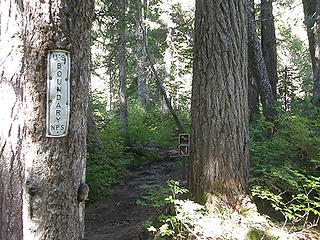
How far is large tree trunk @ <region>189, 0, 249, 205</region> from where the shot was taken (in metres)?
4.05

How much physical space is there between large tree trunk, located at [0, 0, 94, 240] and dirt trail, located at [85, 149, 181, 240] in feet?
9.80

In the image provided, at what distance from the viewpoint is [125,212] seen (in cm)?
643

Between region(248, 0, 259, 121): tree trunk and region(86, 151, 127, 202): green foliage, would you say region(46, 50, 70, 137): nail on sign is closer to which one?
region(86, 151, 127, 202): green foliage

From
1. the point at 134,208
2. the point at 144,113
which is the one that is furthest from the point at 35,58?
the point at 144,113

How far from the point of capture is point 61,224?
1.88 metres

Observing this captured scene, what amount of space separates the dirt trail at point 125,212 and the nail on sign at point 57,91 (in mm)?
3265

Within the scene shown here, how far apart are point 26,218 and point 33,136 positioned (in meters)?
0.51

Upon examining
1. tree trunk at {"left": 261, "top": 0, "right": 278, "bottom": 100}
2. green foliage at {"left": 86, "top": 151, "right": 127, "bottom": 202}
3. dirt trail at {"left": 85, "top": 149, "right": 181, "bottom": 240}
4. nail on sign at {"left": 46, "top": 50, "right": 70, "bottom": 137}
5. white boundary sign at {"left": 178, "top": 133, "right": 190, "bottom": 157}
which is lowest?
dirt trail at {"left": 85, "top": 149, "right": 181, "bottom": 240}

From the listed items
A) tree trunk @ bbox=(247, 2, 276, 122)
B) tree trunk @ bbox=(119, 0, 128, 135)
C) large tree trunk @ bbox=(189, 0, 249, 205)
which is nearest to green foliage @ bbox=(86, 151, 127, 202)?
tree trunk @ bbox=(119, 0, 128, 135)

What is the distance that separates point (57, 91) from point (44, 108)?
0.13 meters

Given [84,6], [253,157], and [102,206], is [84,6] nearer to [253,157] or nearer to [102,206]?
[253,157]

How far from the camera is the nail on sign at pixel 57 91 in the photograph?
1.81m

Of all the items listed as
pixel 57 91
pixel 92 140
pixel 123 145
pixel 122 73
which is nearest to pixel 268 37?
pixel 122 73

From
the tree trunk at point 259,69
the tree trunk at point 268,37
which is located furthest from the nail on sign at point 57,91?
the tree trunk at point 268,37
